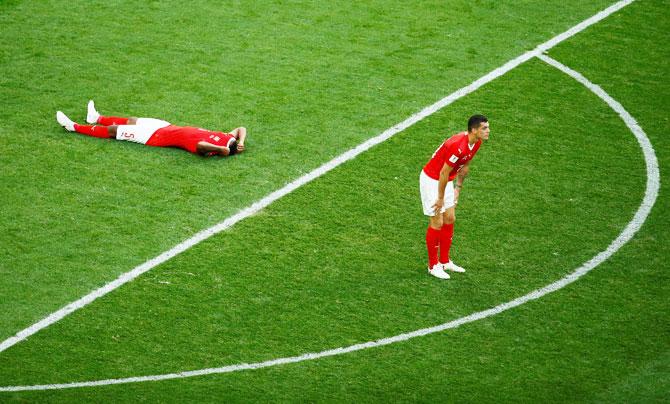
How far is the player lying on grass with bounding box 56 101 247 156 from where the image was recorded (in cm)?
1355

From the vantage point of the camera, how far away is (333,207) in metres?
12.6

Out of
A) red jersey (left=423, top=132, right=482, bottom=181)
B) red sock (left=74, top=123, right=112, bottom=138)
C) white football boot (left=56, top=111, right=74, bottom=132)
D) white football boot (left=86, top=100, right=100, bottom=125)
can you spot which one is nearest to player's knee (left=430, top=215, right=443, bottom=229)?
red jersey (left=423, top=132, right=482, bottom=181)

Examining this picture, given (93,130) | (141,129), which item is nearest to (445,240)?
(141,129)

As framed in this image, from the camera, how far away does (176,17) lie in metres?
17.6

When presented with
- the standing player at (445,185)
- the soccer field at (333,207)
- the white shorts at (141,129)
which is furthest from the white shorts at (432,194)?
the white shorts at (141,129)

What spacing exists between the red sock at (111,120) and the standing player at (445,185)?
16.6 feet

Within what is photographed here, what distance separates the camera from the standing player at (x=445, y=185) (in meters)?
10.5

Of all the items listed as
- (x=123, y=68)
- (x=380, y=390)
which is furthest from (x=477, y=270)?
(x=123, y=68)

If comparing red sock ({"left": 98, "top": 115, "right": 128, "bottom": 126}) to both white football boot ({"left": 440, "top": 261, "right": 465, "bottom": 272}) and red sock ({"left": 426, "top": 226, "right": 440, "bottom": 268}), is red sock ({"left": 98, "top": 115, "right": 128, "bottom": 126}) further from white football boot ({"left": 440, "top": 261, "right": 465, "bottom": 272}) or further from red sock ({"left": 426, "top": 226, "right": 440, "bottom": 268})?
white football boot ({"left": 440, "top": 261, "right": 465, "bottom": 272})

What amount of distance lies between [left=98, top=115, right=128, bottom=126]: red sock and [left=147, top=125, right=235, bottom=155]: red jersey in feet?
1.73

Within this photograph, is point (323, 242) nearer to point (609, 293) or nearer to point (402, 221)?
point (402, 221)

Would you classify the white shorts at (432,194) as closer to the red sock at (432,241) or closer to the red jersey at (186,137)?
the red sock at (432,241)

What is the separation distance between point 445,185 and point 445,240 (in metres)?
0.89

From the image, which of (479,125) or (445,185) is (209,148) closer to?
(445,185)
